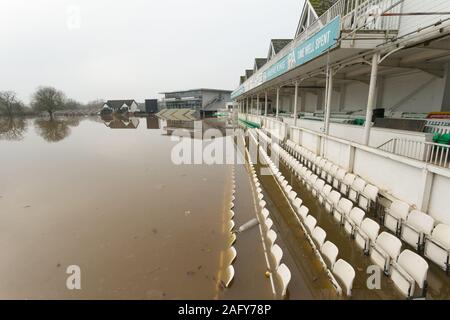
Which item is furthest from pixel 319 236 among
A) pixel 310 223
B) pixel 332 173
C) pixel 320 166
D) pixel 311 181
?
pixel 320 166

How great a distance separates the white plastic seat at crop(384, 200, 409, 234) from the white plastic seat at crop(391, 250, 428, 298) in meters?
1.41

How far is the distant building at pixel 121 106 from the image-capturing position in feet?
275

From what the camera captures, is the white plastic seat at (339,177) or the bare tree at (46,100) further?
the bare tree at (46,100)

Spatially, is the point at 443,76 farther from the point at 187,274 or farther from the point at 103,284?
the point at 103,284

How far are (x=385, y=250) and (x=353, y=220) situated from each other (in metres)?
1.04

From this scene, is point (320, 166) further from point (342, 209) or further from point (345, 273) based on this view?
point (345, 273)

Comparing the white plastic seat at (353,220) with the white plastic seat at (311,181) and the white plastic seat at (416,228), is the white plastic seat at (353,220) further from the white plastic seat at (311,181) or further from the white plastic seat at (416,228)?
the white plastic seat at (311,181)

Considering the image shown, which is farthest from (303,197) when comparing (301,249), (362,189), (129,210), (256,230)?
(129,210)

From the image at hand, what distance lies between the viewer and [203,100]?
236 feet

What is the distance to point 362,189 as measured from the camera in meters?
5.93

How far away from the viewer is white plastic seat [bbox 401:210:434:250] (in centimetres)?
394

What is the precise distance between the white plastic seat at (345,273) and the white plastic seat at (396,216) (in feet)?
6.72

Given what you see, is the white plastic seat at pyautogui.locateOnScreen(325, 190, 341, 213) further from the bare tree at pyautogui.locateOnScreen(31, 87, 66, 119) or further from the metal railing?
the bare tree at pyautogui.locateOnScreen(31, 87, 66, 119)

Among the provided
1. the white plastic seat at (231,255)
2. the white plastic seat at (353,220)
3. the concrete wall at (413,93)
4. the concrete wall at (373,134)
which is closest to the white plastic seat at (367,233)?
the white plastic seat at (353,220)
